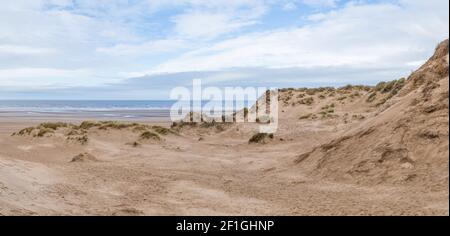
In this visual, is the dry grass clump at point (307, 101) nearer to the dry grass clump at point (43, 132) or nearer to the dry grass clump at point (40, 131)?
the dry grass clump at point (40, 131)

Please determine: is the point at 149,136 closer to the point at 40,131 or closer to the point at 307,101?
the point at 40,131

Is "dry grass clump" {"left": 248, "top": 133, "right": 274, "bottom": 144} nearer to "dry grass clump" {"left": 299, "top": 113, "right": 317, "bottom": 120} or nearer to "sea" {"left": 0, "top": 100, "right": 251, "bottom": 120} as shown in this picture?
"dry grass clump" {"left": 299, "top": 113, "right": 317, "bottom": 120}

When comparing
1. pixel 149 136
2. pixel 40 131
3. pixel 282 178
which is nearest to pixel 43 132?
pixel 40 131

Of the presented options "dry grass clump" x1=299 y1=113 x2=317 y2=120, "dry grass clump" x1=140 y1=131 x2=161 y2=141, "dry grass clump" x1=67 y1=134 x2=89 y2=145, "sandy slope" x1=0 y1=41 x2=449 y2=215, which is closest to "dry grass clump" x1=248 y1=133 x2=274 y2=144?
"sandy slope" x1=0 y1=41 x2=449 y2=215

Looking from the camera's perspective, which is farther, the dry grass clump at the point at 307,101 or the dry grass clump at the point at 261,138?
the dry grass clump at the point at 307,101

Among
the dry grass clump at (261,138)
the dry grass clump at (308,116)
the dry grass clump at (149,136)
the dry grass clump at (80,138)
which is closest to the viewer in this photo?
the dry grass clump at (80,138)

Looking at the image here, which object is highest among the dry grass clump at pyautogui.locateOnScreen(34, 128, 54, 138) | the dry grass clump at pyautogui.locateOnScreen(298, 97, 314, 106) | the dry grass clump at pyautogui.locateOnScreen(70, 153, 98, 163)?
the dry grass clump at pyautogui.locateOnScreen(298, 97, 314, 106)

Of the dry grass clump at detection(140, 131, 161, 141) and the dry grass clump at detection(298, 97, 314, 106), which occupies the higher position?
the dry grass clump at detection(298, 97, 314, 106)

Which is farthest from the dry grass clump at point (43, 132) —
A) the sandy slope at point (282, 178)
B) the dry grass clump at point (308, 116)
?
the dry grass clump at point (308, 116)

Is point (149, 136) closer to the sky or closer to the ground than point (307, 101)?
closer to the ground

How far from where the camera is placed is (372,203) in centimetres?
1038
